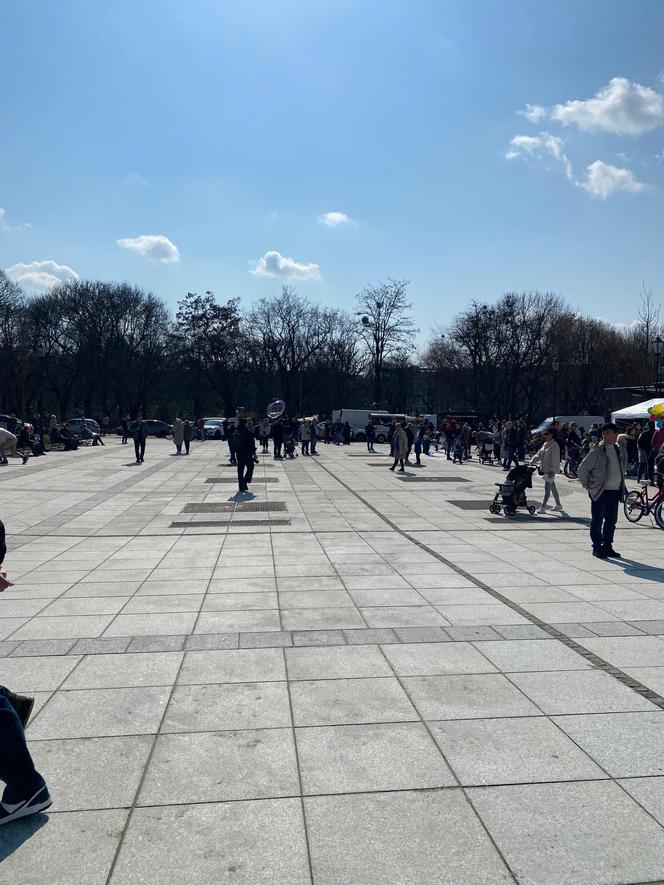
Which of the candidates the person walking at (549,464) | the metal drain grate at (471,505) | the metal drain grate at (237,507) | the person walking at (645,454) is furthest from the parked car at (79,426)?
the person walking at (549,464)

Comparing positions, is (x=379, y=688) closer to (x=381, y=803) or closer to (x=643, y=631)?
(x=381, y=803)

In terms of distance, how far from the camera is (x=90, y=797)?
3244mm

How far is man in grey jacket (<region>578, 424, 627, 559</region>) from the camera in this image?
9.13 meters

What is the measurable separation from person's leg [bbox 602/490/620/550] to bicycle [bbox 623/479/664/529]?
3228 millimetres

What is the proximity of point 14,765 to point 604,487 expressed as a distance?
7.87 meters

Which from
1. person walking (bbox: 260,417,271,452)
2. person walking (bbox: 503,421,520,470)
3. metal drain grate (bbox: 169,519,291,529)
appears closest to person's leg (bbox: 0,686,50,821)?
metal drain grate (bbox: 169,519,291,529)

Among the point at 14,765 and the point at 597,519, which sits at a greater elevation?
the point at 597,519

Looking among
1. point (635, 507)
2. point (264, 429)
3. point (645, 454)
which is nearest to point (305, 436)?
point (264, 429)

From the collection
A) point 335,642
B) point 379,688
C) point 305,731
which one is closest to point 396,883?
point 305,731

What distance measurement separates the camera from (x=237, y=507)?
14250 millimetres

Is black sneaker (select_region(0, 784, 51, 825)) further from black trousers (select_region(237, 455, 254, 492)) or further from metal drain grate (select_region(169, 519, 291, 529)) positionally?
black trousers (select_region(237, 455, 254, 492))

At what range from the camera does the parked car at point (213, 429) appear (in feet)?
165

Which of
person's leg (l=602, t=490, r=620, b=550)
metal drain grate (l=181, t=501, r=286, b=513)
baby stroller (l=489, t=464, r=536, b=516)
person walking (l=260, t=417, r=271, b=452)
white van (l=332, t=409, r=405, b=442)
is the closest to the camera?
person's leg (l=602, t=490, r=620, b=550)

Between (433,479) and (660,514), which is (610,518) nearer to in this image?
(660,514)
